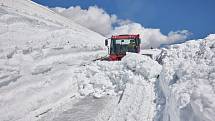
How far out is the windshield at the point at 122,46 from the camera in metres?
22.3

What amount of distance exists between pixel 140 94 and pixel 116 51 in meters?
9.85

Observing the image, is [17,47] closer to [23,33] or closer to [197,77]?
[23,33]

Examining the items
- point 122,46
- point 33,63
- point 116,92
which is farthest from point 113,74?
point 122,46

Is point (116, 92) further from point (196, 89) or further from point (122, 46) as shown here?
point (196, 89)

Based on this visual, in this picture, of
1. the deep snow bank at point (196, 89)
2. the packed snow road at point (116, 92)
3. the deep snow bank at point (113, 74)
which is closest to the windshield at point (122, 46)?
the packed snow road at point (116, 92)

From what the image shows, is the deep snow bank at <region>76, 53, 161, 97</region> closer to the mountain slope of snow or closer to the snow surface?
the snow surface

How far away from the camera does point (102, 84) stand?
54.9 ft

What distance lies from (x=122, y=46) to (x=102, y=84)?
6.37 m

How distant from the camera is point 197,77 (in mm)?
7789

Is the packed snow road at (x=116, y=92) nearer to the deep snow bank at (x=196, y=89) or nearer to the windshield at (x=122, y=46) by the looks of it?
the deep snow bank at (x=196, y=89)

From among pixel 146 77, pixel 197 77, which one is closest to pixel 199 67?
pixel 197 77

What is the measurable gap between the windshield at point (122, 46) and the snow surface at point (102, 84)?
2.43 m

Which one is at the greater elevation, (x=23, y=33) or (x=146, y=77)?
(x=23, y=33)

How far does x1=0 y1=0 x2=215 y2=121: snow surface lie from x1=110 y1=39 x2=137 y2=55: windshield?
7.96 feet
